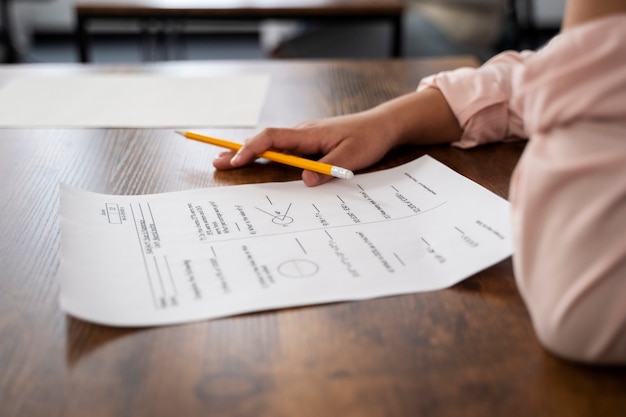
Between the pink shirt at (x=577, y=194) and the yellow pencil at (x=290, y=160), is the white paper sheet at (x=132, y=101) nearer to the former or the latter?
the yellow pencil at (x=290, y=160)

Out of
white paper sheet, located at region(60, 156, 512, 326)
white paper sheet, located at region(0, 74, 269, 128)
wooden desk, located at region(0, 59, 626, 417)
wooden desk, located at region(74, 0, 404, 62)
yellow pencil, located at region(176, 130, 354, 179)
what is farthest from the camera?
wooden desk, located at region(74, 0, 404, 62)

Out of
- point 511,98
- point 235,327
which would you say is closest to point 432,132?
point 511,98

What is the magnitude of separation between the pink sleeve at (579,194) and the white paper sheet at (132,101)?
0.53 metres

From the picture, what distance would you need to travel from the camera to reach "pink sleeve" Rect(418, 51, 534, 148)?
0.82 meters

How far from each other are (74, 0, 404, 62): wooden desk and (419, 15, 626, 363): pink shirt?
1.45m

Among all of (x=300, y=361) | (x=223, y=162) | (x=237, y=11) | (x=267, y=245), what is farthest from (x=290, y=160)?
(x=237, y=11)

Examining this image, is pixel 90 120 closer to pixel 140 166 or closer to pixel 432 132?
pixel 140 166

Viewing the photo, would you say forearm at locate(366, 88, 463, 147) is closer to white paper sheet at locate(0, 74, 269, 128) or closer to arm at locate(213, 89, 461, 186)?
arm at locate(213, 89, 461, 186)

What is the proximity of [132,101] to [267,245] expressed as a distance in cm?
53

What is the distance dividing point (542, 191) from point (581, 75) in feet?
0.22

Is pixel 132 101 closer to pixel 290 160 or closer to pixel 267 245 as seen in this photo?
pixel 290 160

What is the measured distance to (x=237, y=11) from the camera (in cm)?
184

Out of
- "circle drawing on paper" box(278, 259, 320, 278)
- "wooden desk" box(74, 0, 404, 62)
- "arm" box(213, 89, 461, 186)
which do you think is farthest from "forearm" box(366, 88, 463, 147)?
"wooden desk" box(74, 0, 404, 62)

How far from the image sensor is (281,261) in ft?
1.77
